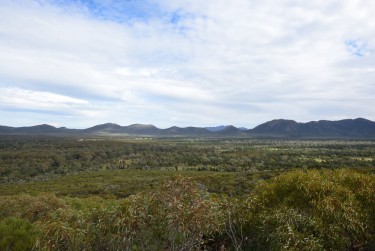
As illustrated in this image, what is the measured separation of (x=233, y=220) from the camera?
946cm

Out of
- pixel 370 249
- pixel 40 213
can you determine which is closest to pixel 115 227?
pixel 370 249

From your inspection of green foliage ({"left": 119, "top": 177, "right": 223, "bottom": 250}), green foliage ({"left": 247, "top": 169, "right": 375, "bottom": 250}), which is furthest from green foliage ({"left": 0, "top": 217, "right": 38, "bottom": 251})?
green foliage ({"left": 247, "top": 169, "right": 375, "bottom": 250})

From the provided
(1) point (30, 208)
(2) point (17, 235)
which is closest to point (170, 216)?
(2) point (17, 235)

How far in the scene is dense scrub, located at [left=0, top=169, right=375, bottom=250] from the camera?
7.23m

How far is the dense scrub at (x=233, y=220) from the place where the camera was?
723cm

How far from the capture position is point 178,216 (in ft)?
23.3

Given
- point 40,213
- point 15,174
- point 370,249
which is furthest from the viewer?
point 15,174

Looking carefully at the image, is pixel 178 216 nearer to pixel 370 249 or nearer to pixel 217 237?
pixel 217 237

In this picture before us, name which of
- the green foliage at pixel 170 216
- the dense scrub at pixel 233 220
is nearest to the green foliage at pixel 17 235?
the dense scrub at pixel 233 220

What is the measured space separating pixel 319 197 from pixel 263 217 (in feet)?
5.20

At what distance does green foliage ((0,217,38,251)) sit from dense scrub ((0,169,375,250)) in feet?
0.54

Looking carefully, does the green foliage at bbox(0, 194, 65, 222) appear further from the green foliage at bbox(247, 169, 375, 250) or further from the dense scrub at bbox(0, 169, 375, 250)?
Answer: the green foliage at bbox(247, 169, 375, 250)

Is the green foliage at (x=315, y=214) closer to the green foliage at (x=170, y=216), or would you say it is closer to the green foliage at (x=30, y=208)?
the green foliage at (x=170, y=216)

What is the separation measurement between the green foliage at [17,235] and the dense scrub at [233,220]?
163 millimetres
